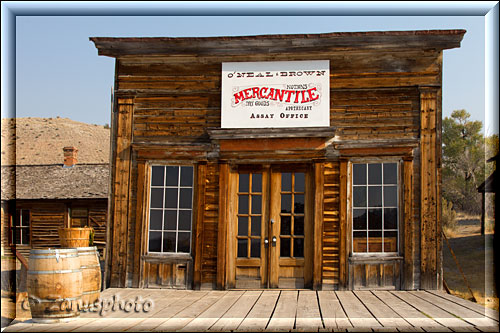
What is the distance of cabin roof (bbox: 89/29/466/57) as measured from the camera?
30.4ft

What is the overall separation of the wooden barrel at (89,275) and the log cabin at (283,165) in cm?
219

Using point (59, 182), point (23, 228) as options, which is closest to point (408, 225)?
point (59, 182)

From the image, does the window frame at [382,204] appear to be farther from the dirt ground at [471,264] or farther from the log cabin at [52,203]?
the log cabin at [52,203]

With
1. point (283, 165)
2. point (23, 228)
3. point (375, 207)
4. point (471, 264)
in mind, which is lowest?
point (471, 264)

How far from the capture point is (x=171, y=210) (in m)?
9.65

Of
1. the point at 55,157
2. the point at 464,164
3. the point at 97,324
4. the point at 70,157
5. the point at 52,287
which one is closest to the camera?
the point at 97,324

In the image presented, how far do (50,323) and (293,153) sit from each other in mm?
4901

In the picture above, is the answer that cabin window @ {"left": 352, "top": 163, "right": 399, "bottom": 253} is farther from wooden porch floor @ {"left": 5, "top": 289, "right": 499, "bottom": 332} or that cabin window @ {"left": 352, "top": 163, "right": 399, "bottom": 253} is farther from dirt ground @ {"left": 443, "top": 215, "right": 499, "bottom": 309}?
dirt ground @ {"left": 443, "top": 215, "right": 499, "bottom": 309}

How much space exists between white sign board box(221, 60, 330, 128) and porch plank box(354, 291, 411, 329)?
10.1ft

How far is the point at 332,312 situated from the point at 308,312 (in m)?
0.32

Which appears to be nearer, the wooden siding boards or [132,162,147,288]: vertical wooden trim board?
the wooden siding boards

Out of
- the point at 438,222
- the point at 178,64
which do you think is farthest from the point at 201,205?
the point at 438,222

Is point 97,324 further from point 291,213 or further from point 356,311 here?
point 291,213

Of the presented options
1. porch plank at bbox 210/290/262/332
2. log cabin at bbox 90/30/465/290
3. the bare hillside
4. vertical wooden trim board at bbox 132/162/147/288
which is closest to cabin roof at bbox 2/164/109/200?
vertical wooden trim board at bbox 132/162/147/288
